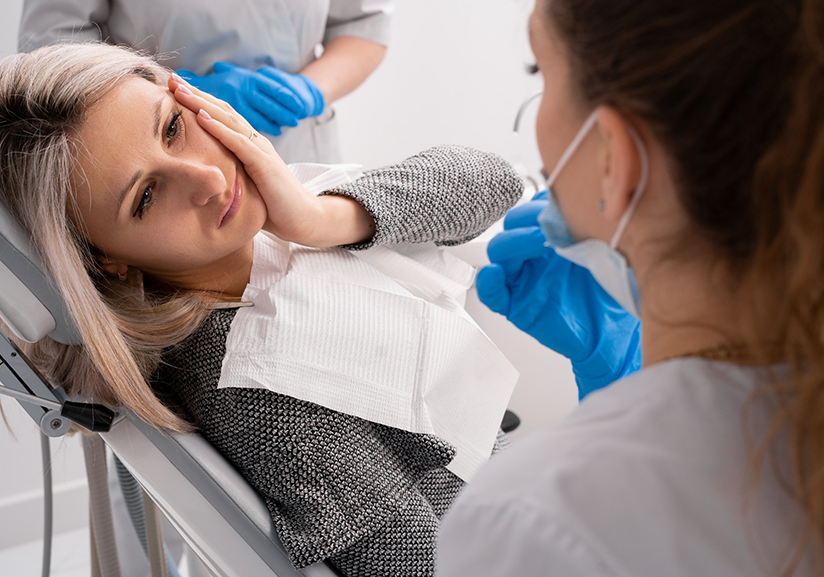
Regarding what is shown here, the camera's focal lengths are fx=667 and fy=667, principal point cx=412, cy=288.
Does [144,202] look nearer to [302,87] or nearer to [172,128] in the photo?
[172,128]

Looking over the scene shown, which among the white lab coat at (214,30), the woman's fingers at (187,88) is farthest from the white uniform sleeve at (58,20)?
the woman's fingers at (187,88)

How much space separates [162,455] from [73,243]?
0.95ft

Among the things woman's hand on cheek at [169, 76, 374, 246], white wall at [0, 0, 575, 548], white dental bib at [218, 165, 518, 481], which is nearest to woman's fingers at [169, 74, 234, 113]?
woman's hand on cheek at [169, 76, 374, 246]

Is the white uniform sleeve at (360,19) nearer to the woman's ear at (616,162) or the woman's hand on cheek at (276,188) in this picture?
the woman's hand on cheek at (276,188)

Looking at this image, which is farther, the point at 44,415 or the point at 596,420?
the point at 44,415

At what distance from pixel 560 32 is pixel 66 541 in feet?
7.33

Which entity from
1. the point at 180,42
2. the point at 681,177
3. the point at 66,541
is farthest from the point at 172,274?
the point at 66,541

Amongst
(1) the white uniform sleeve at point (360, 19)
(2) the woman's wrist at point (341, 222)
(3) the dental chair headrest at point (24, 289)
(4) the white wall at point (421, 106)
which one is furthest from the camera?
(4) the white wall at point (421, 106)

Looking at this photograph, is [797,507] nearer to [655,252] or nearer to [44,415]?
[655,252]

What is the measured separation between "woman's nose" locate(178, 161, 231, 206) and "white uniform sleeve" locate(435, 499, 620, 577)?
0.54 metres

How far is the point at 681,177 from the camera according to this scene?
18.7 inches

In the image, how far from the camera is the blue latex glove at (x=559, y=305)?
3.55ft

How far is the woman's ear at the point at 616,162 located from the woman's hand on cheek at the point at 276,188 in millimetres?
529

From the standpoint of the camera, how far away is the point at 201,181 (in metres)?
Answer: 0.86
